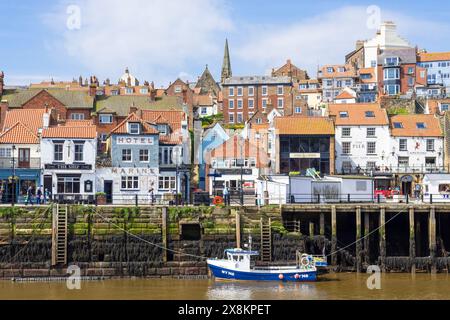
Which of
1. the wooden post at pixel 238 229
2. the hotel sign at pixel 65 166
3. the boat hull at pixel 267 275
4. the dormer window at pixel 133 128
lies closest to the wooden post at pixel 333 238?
the boat hull at pixel 267 275

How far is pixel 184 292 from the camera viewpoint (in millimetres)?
38312

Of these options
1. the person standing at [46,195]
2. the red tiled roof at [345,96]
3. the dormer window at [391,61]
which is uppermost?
the dormer window at [391,61]

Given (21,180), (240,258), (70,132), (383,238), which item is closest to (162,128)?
(70,132)

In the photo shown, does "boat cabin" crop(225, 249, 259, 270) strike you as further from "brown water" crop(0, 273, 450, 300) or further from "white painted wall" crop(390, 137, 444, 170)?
"white painted wall" crop(390, 137, 444, 170)

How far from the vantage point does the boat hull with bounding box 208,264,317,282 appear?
41250 mm

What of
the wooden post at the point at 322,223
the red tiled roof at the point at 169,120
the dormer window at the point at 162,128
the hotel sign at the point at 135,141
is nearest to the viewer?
the wooden post at the point at 322,223

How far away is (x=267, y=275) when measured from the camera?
1629 inches

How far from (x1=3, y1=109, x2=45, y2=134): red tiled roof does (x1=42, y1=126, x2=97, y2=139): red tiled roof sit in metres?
6.74

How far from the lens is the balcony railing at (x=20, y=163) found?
5644cm

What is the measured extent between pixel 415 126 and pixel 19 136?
35841mm

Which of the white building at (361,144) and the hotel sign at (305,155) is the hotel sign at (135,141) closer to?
the hotel sign at (305,155)

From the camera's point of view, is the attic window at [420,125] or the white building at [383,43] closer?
the attic window at [420,125]

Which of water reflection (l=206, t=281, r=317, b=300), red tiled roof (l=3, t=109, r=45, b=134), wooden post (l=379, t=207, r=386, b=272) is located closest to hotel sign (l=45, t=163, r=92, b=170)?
red tiled roof (l=3, t=109, r=45, b=134)
